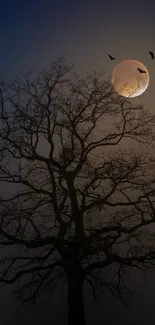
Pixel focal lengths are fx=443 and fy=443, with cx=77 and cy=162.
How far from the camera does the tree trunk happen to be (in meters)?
10.2

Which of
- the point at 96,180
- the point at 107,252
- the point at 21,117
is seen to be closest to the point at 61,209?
the point at 96,180

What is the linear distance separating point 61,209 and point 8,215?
1372mm

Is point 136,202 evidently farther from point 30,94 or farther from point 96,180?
point 30,94

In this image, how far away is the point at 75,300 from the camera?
10.3 metres

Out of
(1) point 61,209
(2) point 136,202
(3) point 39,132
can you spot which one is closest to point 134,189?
(2) point 136,202

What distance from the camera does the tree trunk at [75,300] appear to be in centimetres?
1016

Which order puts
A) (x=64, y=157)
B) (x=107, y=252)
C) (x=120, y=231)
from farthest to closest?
(x=64, y=157) < (x=120, y=231) < (x=107, y=252)

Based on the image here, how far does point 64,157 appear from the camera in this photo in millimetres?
11188

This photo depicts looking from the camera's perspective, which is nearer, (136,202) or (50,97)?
(136,202)

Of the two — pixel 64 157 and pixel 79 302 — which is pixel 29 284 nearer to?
pixel 79 302

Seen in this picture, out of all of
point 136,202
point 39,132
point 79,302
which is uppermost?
point 39,132

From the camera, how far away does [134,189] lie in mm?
10977

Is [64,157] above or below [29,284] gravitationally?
above

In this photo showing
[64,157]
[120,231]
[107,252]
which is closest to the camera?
[107,252]
